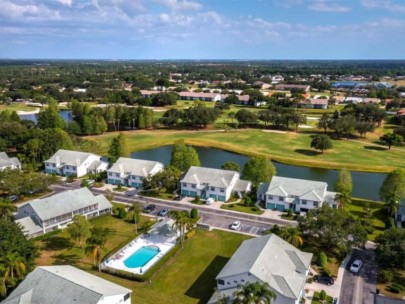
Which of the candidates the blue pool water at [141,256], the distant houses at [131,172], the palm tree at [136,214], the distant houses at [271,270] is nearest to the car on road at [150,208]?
the palm tree at [136,214]

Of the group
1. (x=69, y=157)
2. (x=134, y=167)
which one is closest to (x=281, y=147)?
(x=134, y=167)

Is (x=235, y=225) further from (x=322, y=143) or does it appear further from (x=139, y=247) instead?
(x=322, y=143)

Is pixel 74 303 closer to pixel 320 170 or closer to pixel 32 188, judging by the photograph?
pixel 32 188

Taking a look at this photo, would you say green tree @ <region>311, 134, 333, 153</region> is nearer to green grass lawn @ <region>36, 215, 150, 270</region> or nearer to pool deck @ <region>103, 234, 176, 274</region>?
green grass lawn @ <region>36, 215, 150, 270</region>

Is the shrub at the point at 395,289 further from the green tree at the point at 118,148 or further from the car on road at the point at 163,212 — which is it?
the green tree at the point at 118,148

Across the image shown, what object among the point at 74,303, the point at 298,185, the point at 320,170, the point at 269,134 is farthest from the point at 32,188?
the point at 269,134

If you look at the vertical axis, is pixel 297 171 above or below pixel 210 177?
below

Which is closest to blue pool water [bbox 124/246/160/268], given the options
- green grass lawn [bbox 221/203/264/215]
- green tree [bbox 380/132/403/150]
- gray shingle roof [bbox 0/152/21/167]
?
green grass lawn [bbox 221/203/264/215]
